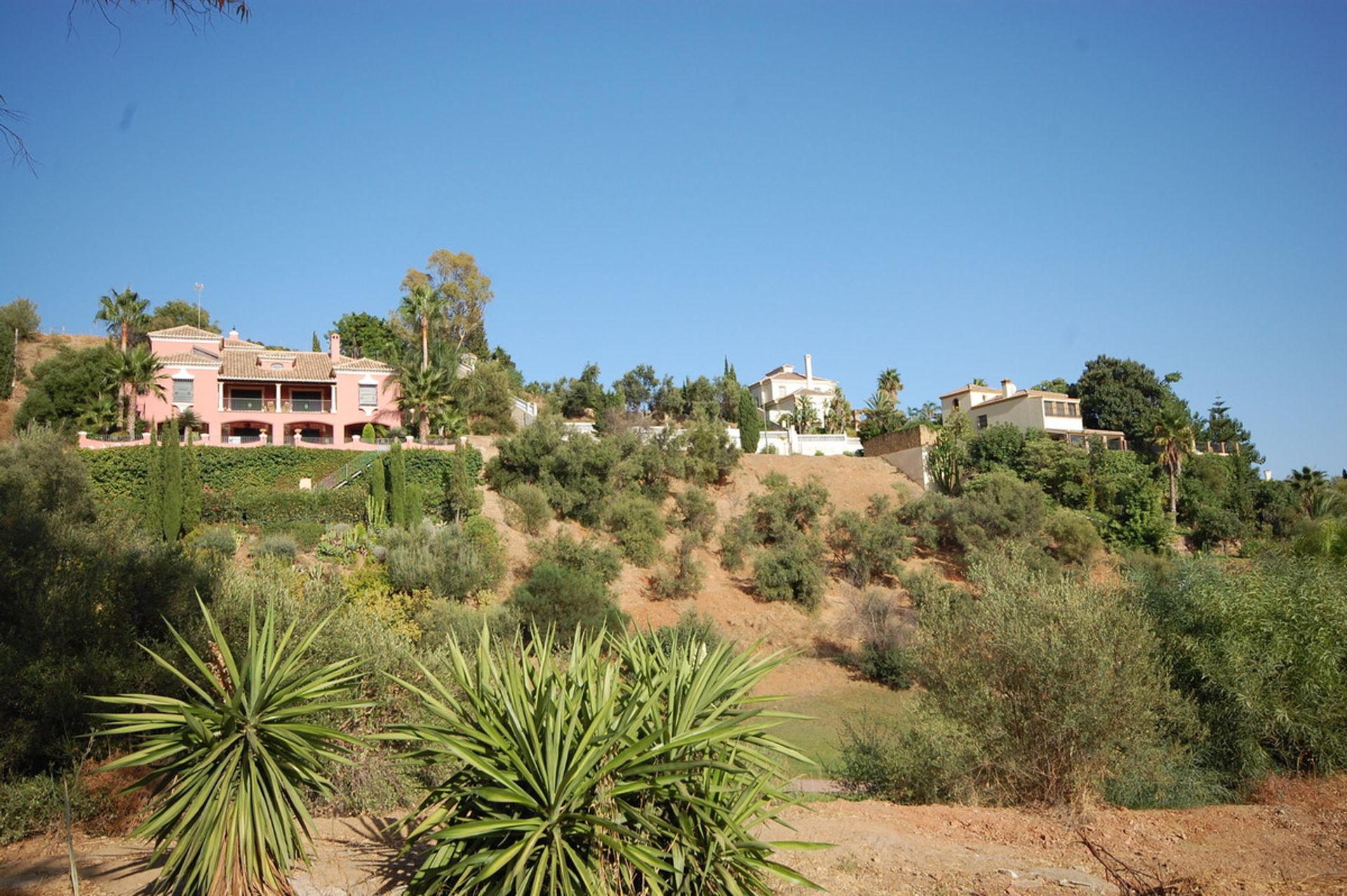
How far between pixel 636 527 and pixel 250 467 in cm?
1610

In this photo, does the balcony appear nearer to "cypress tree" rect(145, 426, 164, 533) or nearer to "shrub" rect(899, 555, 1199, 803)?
"cypress tree" rect(145, 426, 164, 533)

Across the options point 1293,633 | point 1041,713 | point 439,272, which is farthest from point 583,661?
point 439,272

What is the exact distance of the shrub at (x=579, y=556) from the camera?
35.1 m

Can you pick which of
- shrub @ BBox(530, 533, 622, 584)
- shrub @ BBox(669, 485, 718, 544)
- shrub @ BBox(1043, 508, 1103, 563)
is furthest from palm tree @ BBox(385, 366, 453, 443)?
shrub @ BBox(1043, 508, 1103, 563)

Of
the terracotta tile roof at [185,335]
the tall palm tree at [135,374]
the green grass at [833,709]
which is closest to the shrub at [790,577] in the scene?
the green grass at [833,709]

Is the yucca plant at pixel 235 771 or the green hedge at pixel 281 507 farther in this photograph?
the green hedge at pixel 281 507

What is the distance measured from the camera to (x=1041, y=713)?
1305 cm

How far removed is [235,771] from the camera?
6.89m

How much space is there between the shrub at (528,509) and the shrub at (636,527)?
2.89m

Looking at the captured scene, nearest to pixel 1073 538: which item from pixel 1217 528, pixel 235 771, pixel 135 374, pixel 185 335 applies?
pixel 1217 528

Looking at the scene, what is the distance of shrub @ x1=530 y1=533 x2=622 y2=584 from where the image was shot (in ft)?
115

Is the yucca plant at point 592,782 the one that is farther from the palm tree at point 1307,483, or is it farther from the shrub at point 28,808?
the palm tree at point 1307,483

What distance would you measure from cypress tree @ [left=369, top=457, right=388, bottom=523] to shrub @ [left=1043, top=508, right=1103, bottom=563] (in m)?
30.3

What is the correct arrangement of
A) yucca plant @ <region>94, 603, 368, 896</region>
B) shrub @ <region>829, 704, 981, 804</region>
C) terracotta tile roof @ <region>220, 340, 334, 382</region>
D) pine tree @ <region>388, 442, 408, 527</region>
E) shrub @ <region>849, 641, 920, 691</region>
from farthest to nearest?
1. terracotta tile roof @ <region>220, 340, 334, 382</region>
2. pine tree @ <region>388, 442, 408, 527</region>
3. shrub @ <region>849, 641, 920, 691</region>
4. shrub @ <region>829, 704, 981, 804</region>
5. yucca plant @ <region>94, 603, 368, 896</region>
